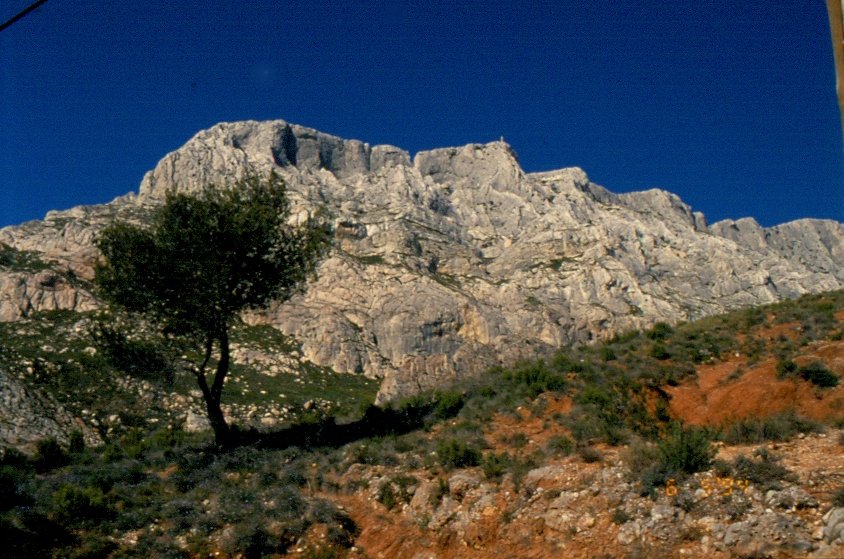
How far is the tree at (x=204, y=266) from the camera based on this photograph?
2147cm

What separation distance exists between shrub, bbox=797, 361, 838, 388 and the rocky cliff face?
30037mm

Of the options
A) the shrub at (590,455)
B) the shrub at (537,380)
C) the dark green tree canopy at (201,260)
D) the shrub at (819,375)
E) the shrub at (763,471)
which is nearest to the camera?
the shrub at (763,471)

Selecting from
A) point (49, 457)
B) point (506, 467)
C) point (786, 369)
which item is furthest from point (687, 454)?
point (49, 457)

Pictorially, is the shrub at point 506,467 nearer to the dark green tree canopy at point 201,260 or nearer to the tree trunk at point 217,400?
the tree trunk at point 217,400

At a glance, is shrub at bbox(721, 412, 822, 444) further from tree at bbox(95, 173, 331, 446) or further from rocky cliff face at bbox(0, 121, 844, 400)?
rocky cliff face at bbox(0, 121, 844, 400)

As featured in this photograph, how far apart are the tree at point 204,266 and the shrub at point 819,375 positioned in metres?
17.8

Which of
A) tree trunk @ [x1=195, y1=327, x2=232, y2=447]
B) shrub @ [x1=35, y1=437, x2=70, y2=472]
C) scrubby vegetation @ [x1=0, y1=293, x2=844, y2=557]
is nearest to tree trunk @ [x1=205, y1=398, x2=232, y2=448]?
tree trunk @ [x1=195, y1=327, x2=232, y2=447]

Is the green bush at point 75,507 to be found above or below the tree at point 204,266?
below

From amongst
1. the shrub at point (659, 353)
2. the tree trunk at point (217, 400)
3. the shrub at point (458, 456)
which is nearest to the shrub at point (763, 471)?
the shrub at point (458, 456)

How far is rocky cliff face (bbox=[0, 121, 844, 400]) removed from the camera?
93312 millimetres

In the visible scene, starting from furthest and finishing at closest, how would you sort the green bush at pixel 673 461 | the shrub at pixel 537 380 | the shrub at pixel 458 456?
the shrub at pixel 537 380 < the shrub at pixel 458 456 < the green bush at pixel 673 461

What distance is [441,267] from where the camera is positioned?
129 m

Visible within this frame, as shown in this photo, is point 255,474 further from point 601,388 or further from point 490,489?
point 601,388

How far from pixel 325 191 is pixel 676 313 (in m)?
95.3
